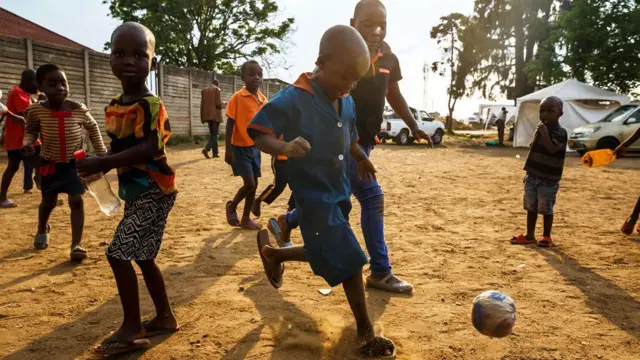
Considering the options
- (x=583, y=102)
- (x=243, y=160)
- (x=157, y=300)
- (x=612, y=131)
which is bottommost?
(x=157, y=300)

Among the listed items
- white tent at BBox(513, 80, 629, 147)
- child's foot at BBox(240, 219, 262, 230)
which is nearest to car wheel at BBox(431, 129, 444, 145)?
white tent at BBox(513, 80, 629, 147)

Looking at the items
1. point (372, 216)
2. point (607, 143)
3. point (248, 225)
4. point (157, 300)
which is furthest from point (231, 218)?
point (607, 143)

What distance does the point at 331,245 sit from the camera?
2369 mm

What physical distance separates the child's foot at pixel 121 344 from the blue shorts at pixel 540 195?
3909 mm

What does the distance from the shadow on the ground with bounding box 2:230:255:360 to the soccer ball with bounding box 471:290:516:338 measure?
1.72 m

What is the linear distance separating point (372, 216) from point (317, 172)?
1.12m

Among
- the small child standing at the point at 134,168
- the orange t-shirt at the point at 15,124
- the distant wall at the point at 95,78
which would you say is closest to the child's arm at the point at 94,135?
the small child standing at the point at 134,168

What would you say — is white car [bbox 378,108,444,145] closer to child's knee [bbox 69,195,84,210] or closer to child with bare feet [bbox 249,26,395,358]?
child's knee [bbox 69,195,84,210]

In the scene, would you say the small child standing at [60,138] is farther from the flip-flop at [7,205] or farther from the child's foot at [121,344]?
the flip-flop at [7,205]

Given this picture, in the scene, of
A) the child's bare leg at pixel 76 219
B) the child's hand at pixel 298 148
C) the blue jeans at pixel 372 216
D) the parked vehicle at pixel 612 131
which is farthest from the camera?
the parked vehicle at pixel 612 131

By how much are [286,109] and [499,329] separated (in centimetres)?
158

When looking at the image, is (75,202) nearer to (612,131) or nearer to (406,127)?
(612,131)

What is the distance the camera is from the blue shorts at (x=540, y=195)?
471cm

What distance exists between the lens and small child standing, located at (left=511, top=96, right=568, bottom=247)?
15.1 feet
